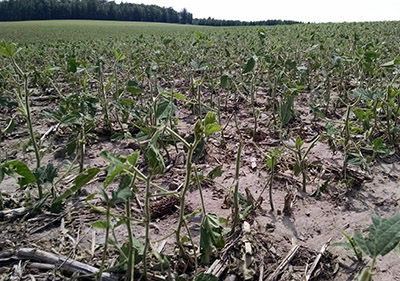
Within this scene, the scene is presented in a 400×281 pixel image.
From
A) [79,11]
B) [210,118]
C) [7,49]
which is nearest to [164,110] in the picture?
[210,118]

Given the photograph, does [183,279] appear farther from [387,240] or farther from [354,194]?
[354,194]

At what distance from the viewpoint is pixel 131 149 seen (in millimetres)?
2277

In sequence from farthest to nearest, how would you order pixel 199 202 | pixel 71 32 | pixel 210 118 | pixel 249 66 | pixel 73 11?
pixel 73 11 < pixel 71 32 < pixel 249 66 < pixel 199 202 < pixel 210 118

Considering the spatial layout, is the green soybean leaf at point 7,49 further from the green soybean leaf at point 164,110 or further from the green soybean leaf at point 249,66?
the green soybean leaf at point 249,66

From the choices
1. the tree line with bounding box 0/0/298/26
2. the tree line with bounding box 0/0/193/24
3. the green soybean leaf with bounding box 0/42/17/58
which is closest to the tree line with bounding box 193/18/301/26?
the tree line with bounding box 0/0/298/26

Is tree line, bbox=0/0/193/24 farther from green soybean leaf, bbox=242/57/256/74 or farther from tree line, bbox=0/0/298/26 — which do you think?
green soybean leaf, bbox=242/57/256/74

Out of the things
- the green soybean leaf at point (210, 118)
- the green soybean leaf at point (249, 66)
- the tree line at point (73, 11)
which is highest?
the tree line at point (73, 11)

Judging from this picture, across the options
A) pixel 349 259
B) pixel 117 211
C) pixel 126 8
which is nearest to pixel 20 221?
pixel 117 211

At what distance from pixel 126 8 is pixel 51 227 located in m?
63.4

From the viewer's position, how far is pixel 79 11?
182ft

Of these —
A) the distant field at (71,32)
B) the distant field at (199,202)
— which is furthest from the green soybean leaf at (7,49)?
the distant field at (71,32)

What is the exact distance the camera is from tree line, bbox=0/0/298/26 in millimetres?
52359

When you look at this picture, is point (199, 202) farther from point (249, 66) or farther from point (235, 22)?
point (235, 22)

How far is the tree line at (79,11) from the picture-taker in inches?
2061
